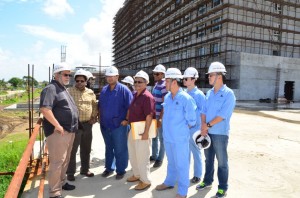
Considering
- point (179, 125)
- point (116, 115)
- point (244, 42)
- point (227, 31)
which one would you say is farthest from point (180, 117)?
point (244, 42)

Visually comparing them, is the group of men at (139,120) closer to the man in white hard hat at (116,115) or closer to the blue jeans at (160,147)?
the man in white hard hat at (116,115)

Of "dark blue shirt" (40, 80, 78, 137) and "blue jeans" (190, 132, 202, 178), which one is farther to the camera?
"blue jeans" (190, 132, 202, 178)

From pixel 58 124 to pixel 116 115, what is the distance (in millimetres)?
1220

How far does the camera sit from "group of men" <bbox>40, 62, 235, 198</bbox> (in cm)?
330

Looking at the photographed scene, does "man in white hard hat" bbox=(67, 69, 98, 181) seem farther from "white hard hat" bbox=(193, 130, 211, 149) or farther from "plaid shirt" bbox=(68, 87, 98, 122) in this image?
"white hard hat" bbox=(193, 130, 211, 149)

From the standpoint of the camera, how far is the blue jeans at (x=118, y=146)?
14.0ft

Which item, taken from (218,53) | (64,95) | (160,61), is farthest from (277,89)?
(64,95)

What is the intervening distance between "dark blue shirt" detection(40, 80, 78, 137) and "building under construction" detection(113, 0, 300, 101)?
82.9ft

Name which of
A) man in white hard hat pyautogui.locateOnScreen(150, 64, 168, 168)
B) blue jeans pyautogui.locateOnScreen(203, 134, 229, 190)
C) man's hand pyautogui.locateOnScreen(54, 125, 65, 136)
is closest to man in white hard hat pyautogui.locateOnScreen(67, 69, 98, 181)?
man's hand pyautogui.locateOnScreen(54, 125, 65, 136)

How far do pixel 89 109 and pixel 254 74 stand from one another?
2707 centimetres

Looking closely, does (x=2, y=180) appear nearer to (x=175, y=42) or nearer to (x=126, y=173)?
(x=126, y=173)

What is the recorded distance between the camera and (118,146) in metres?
4.27

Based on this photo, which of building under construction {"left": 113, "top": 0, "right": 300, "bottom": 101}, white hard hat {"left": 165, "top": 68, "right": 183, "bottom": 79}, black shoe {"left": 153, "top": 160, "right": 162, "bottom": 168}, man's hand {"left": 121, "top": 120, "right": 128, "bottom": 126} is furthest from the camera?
building under construction {"left": 113, "top": 0, "right": 300, "bottom": 101}

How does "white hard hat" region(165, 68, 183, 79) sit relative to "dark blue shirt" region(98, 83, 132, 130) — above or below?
above
